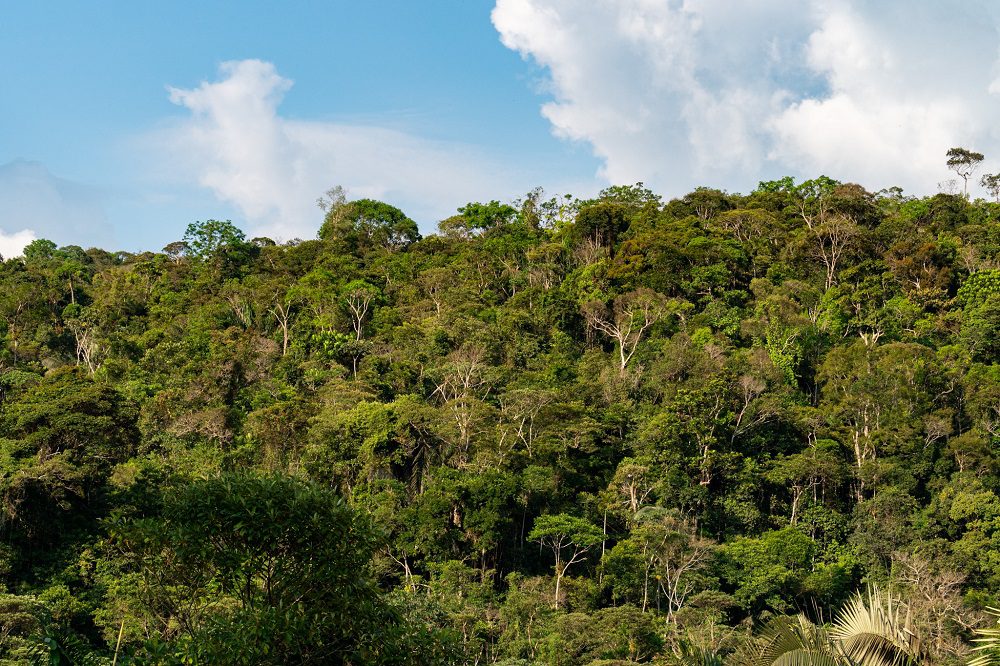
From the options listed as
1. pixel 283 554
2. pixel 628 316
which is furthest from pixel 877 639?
pixel 628 316

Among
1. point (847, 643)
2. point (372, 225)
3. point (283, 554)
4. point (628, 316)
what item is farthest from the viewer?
point (372, 225)

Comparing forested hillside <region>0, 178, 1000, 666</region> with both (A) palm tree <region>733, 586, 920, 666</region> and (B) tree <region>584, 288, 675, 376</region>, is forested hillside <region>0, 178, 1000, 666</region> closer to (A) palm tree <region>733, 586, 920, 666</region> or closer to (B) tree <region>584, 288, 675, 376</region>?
(B) tree <region>584, 288, 675, 376</region>

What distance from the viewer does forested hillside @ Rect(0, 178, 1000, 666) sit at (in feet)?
74.0

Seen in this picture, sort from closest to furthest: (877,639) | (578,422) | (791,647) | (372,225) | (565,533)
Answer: (791,647), (877,639), (565,533), (578,422), (372,225)

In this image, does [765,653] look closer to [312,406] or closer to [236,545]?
[236,545]

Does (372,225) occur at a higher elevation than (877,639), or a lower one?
higher

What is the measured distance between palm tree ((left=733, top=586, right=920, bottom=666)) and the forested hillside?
10335 mm

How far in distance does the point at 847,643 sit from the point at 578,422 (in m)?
24.2

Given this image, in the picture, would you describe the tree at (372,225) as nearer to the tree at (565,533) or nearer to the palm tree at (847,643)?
the tree at (565,533)

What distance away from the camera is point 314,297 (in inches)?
1543

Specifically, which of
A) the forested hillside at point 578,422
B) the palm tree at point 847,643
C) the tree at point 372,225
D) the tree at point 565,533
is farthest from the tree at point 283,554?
the tree at point 372,225

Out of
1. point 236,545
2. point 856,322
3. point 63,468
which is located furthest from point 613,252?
point 236,545

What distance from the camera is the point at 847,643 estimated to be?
15.3 ft

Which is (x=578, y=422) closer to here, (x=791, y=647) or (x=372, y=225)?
(x=791, y=647)
